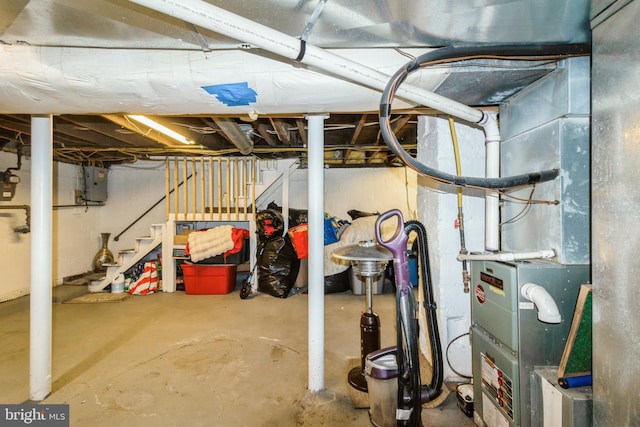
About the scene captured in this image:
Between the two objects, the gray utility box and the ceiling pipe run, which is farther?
the ceiling pipe run

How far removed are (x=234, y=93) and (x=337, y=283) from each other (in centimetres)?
348

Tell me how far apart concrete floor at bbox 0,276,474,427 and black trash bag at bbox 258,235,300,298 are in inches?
13.5

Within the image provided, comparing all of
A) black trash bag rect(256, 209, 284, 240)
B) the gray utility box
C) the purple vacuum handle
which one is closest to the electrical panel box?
black trash bag rect(256, 209, 284, 240)

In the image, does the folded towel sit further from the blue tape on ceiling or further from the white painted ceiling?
the blue tape on ceiling

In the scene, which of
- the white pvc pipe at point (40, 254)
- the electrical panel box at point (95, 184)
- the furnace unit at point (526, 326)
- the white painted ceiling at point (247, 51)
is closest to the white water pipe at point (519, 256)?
the furnace unit at point (526, 326)

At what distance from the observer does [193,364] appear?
7.75ft

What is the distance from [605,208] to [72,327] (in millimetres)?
4394

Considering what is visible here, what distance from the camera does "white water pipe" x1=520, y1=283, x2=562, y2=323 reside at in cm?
117

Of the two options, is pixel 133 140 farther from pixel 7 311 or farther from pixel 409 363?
pixel 409 363

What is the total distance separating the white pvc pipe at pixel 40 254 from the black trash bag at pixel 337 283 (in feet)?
10.2

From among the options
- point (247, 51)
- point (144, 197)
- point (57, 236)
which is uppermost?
point (247, 51)

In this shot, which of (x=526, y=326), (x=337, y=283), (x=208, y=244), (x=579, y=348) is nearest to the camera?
(x=579, y=348)

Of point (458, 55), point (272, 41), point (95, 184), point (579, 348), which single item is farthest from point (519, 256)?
point (95, 184)

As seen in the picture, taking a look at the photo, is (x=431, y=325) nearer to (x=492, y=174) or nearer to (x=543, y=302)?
(x=543, y=302)
